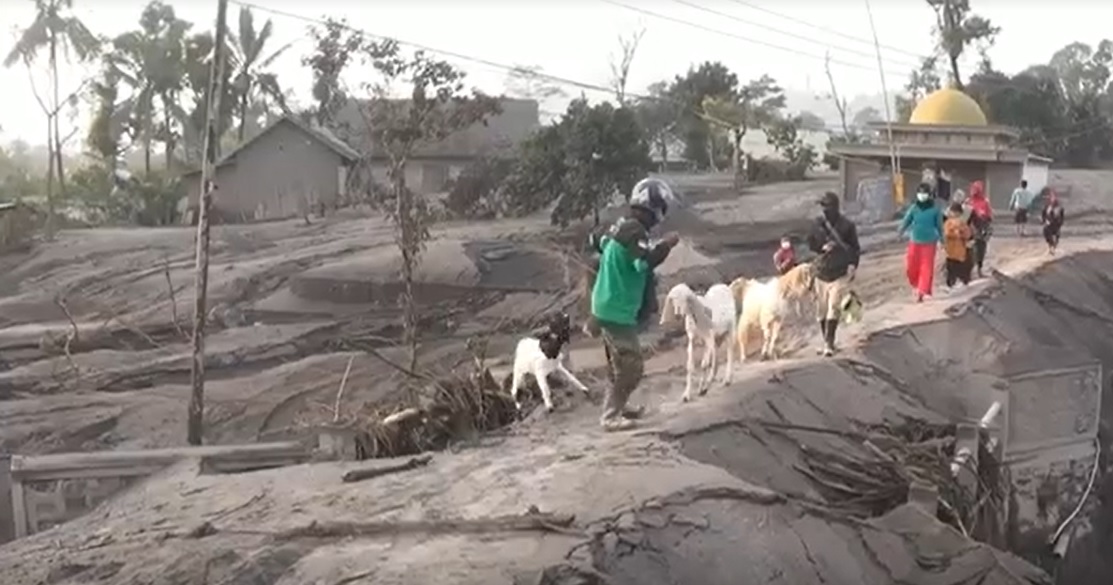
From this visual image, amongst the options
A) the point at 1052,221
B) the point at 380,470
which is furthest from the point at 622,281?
the point at 1052,221

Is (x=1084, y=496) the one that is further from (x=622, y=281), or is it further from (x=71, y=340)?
(x=71, y=340)

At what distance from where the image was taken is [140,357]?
20172mm

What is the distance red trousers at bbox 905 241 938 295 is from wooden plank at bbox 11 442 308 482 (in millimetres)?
6943

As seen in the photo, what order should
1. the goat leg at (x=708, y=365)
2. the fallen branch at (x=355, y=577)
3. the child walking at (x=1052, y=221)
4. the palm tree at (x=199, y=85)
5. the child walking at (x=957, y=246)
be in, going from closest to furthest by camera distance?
the fallen branch at (x=355, y=577) < the goat leg at (x=708, y=365) < the child walking at (x=957, y=246) < the child walking at (x=1052, y=221) < the palm tree at (x=199, y=85)

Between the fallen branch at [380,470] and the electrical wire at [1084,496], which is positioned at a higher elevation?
the fallen branch at [380,470]

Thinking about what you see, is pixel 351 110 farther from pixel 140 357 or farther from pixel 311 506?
pixel 311 506

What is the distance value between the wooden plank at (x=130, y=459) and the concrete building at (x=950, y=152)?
2026cm

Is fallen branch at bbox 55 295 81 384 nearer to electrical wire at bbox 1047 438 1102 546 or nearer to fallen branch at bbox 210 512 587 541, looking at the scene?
fallen branch at bbox 210 512 587 541

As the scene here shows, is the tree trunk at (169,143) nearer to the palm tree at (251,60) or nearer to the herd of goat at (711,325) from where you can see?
the palm tree at (251,60)

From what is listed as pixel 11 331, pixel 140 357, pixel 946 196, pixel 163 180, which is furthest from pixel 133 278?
pixel 946 196

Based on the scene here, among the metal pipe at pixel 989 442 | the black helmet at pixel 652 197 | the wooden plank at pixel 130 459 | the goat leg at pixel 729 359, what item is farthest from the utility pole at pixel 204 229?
the metal pipe at pixel 989 442

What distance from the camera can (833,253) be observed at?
1014cm

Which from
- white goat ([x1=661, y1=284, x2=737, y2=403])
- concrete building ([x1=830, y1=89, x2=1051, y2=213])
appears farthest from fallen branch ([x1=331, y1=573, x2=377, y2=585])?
concrete building ([x1=830, y1=89, x2=1051, y2=213])

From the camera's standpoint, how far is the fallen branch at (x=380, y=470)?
768cm
